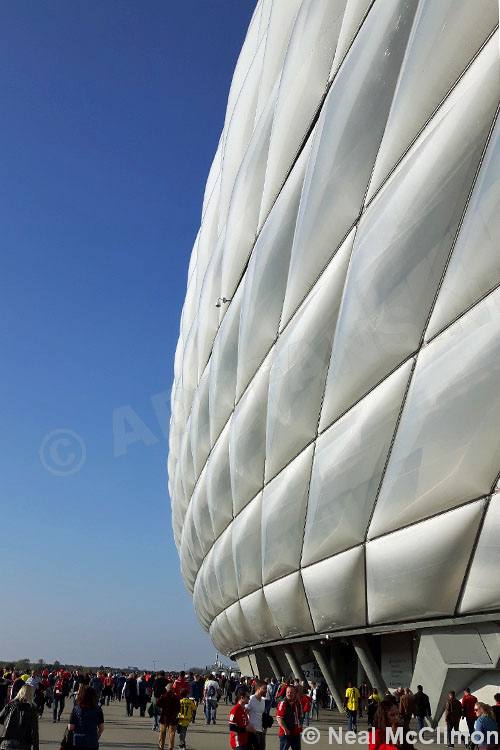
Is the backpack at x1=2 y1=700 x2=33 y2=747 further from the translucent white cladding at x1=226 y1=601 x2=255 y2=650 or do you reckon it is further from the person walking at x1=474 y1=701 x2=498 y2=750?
the translucent white cladding at x1=226 y1=601 x2=255 y2=650

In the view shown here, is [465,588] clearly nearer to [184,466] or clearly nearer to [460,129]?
[460,129]

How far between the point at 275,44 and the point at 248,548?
32.8ft

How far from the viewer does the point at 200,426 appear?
20.1 meters

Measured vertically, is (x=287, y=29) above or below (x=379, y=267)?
above

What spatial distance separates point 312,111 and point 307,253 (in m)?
2.26

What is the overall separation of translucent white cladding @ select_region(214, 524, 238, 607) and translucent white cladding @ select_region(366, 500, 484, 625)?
7.92 meters

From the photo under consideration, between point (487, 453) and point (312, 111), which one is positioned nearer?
point (487, 453)

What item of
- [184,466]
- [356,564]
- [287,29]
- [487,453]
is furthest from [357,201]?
[184,466]

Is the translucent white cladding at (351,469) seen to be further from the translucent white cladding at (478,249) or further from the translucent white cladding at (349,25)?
the translucent white cladding at (349,25)

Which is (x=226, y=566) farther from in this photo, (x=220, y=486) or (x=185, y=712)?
(x=185, y=712)

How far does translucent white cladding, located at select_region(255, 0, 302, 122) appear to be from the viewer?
13.4 m

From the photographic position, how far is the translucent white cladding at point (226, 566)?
17266mm

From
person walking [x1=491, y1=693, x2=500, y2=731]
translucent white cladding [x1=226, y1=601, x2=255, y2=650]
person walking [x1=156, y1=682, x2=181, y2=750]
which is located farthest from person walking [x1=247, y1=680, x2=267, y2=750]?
translucent white cladding [x1=226, y1=601, x2=255, y2=650]

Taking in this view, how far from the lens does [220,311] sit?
17516 millimetres
